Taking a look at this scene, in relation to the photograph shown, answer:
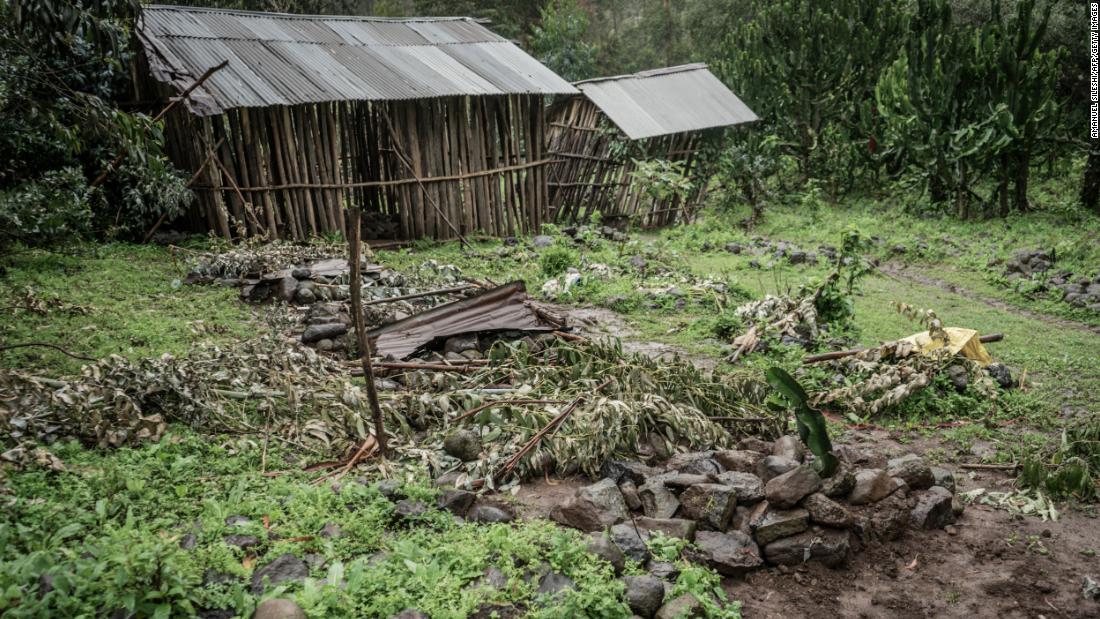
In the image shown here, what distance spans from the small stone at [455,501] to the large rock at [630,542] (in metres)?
0.85

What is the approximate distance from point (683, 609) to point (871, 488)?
70.4 inches

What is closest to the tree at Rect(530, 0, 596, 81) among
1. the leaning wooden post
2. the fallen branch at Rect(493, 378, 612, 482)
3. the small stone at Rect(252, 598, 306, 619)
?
the fallen branch at Rect(493, 378, 612, 482)

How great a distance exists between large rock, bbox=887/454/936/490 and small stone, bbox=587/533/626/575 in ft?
6.71

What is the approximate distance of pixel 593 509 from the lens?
178 inches

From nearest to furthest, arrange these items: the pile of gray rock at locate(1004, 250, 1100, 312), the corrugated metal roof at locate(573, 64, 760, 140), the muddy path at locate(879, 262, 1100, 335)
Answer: the muddy path at locate(879, 262, 1100, 335) < the pile of gray rock at locate(1004, 250, 1100, 312) < the corrugated metal roof at locate(573, 64, 760, 140)

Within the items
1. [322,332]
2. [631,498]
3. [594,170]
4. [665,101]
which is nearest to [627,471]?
[631,498]

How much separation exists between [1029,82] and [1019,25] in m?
0.91

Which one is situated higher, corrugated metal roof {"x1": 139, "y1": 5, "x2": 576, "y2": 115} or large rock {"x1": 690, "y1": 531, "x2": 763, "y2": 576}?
corrugated metal roof {"x1": 139, "y1": 5, "x2": 576, "y2": 115}

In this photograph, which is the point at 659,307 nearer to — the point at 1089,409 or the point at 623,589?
the point at 1089,409

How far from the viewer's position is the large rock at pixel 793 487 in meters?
4.62

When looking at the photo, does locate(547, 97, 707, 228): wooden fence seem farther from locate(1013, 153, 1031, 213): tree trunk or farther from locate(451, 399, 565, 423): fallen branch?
locate(451, 399, 565, 423): fallen branch

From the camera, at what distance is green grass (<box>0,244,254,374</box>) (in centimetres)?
686

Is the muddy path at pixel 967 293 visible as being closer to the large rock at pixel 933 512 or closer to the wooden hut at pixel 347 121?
the large rock at pixel 933 512

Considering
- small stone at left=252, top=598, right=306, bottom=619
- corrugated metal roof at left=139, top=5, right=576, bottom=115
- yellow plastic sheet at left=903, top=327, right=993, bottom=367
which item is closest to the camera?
small stone at left=252, top=598, right=306, bottom=619
